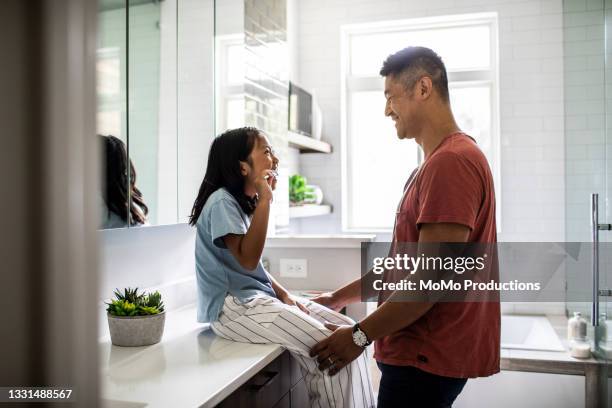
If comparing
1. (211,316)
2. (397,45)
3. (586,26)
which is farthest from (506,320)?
(211,316)

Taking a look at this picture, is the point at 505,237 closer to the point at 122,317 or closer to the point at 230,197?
the point at 230,197

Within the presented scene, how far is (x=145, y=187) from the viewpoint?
60.9 inches

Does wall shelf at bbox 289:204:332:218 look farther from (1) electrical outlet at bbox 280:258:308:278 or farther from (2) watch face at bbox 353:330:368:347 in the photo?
(2) watch face at bbox 353:330:368:347

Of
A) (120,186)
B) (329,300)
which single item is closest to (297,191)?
(329,300)

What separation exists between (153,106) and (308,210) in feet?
5.49

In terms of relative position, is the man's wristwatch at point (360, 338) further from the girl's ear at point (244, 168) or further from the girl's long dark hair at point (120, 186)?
the girl's long dark hair at point (120, 186)

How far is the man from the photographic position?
1.19 meters

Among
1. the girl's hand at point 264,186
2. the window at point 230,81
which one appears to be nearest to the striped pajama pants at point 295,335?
the girl's hand at point 264,186

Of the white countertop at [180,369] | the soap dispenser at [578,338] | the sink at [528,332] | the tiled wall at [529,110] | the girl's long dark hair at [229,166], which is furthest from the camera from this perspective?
the tiled wall at [529,110]

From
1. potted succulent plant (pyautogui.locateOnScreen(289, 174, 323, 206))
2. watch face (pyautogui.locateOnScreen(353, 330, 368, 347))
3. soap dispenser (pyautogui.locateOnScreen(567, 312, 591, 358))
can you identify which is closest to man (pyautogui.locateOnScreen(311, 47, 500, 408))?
watch face (pyautogui.locateOnScreen(353, 330, 368, 347))

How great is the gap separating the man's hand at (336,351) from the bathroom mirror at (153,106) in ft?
2.14

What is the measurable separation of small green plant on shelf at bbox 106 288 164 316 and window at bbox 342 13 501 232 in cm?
Answer: 237

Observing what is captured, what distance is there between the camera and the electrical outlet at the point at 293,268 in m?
2.33

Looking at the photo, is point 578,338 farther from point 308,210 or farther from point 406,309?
point 406,309
